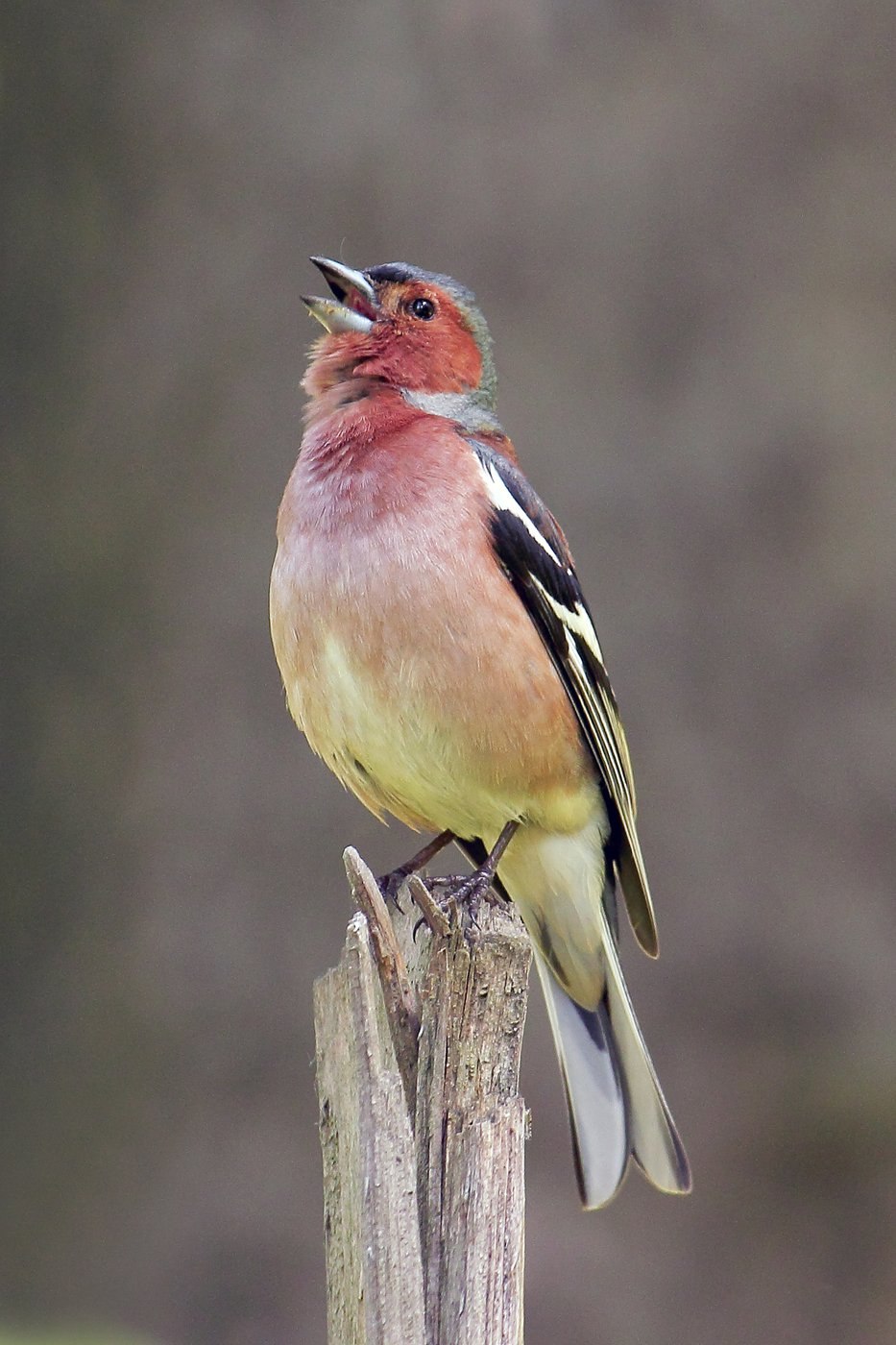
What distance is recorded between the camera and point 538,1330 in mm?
5262

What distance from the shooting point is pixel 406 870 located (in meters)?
3.77

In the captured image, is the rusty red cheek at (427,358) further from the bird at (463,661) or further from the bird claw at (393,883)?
the bird claw at (393,883)

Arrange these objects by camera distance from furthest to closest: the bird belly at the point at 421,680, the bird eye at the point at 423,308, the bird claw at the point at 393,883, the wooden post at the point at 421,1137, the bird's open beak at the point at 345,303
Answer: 1. the bird eye at the point at 423,308
2. the bird's open beak at the point at 345,303
3. the bird claw at the point at 393,883
4. the bird belly at the point at 421,680
5. the wooden post at the point at 421,1137

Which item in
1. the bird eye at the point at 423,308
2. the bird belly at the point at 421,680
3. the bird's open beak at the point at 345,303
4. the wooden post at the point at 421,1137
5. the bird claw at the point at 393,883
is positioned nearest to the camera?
the wooden post at the point at 421,1137

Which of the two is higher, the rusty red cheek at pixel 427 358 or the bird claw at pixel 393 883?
the rusty red cheek at pixel 427 358

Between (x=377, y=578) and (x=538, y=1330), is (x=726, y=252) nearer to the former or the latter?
(x=377, y=578)

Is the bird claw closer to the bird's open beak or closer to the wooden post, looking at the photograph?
the wooden post

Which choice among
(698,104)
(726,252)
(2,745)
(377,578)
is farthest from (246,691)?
(698,104)

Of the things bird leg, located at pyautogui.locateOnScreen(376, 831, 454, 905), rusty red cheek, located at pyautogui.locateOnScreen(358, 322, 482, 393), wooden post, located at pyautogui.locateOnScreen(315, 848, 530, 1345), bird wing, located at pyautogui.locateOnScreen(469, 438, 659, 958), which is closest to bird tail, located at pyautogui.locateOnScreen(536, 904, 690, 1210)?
bird wing, located at pyautogui.locateOnScreen(469, 438, 659, 958)

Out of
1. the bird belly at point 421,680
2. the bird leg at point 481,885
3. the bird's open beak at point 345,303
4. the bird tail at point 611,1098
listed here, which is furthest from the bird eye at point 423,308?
the bird tail at point 611,1098

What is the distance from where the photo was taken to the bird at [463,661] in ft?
11.2

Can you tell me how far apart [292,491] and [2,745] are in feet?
7.69

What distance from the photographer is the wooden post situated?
2.37 metres

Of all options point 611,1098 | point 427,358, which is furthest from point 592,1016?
point 427,358
